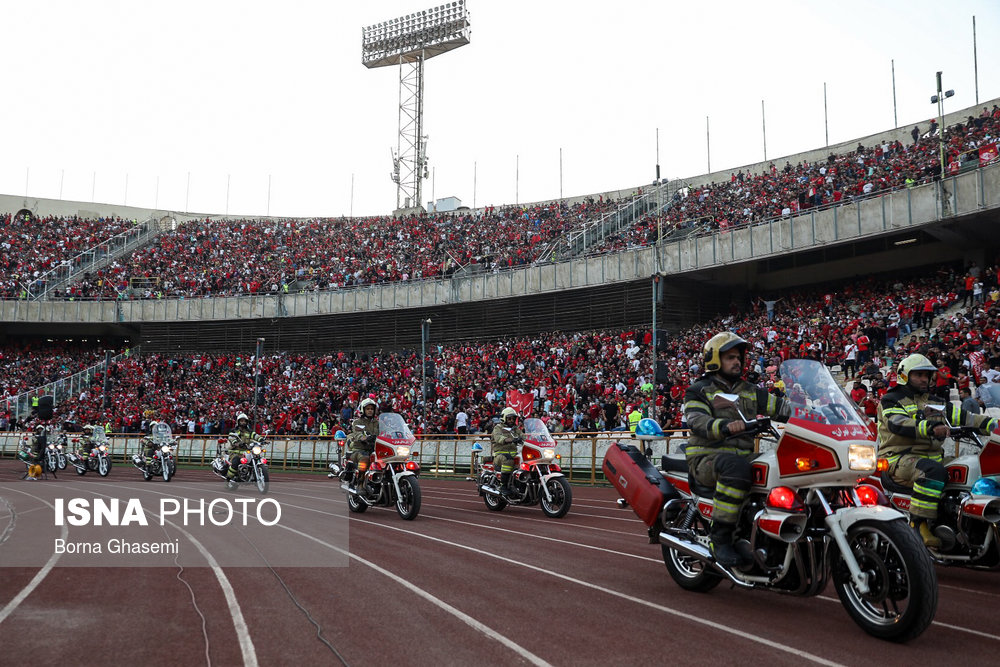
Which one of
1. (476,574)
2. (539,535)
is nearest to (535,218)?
(539,535)

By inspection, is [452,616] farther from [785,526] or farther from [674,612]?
[785,526]

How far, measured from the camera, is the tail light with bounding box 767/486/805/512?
540 cm

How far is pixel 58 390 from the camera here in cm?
4725

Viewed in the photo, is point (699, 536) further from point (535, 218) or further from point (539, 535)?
point (535, 218)

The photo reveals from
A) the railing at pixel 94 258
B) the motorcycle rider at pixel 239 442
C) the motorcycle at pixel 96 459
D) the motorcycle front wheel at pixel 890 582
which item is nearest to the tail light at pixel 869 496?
the motorcycle front wheel at pixel 890 582

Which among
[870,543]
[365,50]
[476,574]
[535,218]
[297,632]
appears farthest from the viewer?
[365,50]

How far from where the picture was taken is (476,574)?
780 cm

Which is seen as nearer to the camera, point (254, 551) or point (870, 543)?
point (870, 543)

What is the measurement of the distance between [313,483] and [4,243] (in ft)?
146

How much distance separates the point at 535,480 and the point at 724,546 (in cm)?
856

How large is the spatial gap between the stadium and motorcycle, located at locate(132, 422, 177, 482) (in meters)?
0.88

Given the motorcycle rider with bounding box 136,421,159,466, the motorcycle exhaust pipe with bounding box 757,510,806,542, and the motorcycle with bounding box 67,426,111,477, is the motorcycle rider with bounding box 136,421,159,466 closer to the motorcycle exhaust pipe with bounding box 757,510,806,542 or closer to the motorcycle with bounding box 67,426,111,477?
the motorcycle with bounding box 67,426,111,477

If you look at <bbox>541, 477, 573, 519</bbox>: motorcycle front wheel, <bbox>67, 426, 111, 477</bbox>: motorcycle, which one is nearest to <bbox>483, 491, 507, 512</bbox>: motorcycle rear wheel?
<bbox>541, 477, 573, 519</bbox>: motorcycle front wheel

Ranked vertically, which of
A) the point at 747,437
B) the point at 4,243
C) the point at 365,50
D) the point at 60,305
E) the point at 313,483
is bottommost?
the point at 313,483
